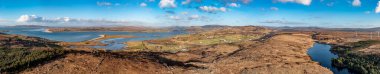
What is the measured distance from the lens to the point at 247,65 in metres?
61.5

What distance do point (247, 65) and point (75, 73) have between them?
32.3 metres

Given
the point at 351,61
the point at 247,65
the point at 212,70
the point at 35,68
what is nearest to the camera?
the point at 35,68

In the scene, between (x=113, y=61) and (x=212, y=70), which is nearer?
(x=113, y=61)

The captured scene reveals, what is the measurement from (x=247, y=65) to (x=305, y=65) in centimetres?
1248

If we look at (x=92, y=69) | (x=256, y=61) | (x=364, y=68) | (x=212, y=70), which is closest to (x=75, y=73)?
(x=92, y=69)

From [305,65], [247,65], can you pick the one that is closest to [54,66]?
[247,65]

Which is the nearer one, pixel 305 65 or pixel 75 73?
pixel 75 73

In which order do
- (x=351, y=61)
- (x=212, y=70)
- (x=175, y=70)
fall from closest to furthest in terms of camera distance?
(x=175, y=70), (x=212, y=70), (x=351, y=61)

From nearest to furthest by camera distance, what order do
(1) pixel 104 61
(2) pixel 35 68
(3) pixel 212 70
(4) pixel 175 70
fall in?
(2) pixel 35 68, (1) pixel 104 61, (4) pixel 175 70, (3) pixel 212 70

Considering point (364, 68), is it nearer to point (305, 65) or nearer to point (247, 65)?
point (305, 65)

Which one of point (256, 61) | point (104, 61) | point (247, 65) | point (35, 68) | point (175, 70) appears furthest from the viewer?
point (256, 61)

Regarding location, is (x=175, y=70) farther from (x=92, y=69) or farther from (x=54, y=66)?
(x=54, y=66)

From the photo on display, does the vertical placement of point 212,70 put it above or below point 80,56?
below

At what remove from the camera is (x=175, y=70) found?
50875 millimetres
